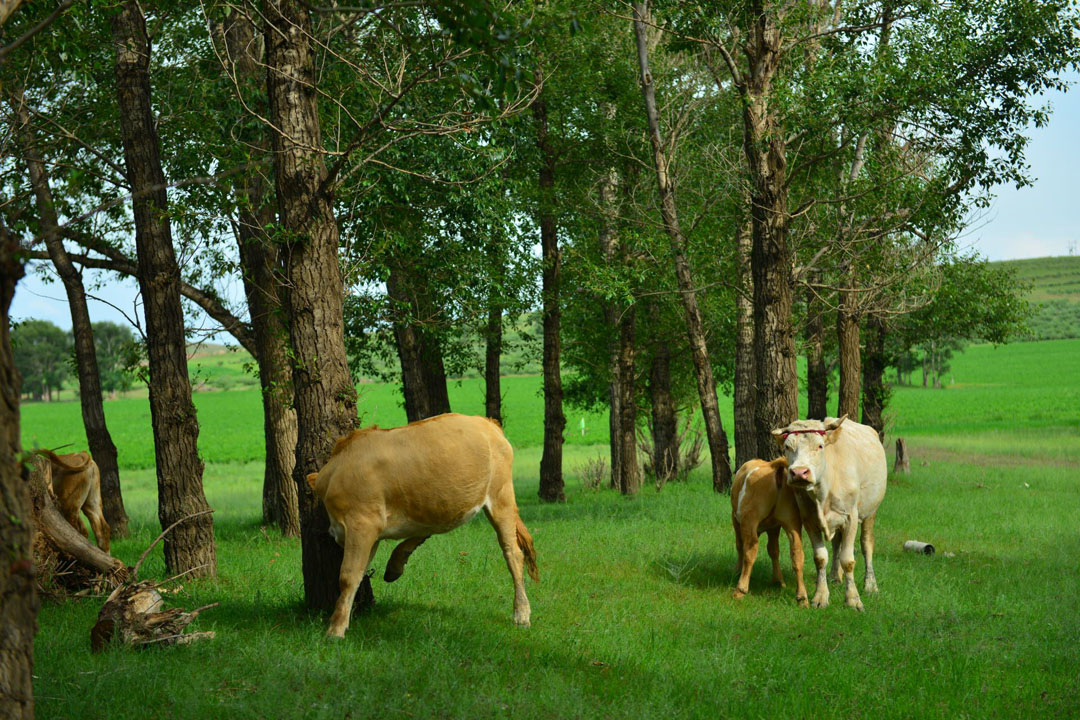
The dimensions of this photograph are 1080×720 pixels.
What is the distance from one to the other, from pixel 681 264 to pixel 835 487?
9.64 meters

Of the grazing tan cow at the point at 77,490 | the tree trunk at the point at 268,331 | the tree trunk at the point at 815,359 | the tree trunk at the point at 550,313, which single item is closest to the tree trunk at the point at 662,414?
the tree trunk at the point at 815,359

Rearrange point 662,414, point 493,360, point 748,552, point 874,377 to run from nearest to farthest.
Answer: point 748,552
point 493,360
point 874,377
point 662,414

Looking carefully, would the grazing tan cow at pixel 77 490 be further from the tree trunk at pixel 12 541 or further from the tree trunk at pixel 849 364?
the tree trunk at pixel 849 364

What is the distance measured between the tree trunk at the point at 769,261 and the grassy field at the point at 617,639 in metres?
2.17

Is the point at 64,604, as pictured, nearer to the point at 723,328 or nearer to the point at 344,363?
the point at 344,363

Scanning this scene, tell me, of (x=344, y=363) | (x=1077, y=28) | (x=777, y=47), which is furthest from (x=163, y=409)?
(x=1077, y=28)

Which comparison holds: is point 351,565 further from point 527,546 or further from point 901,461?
point 901,461

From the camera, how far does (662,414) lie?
27.3m

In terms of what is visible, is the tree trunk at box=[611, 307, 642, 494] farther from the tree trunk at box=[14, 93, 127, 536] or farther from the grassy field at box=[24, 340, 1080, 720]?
the tree trunk at box=[14, 93, 127, 536]

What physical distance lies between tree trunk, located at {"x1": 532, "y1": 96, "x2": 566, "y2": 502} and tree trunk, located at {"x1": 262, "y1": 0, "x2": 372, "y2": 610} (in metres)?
11.7

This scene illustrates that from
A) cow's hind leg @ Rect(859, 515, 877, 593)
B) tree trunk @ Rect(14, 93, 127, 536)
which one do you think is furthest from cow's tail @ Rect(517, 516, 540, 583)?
tree trunk @ Rect(14, 93, 127, 536)

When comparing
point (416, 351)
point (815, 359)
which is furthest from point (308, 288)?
point (815, 359)

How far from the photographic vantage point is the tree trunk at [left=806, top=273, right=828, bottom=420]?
2338cm

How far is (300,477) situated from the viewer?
28.4ft
